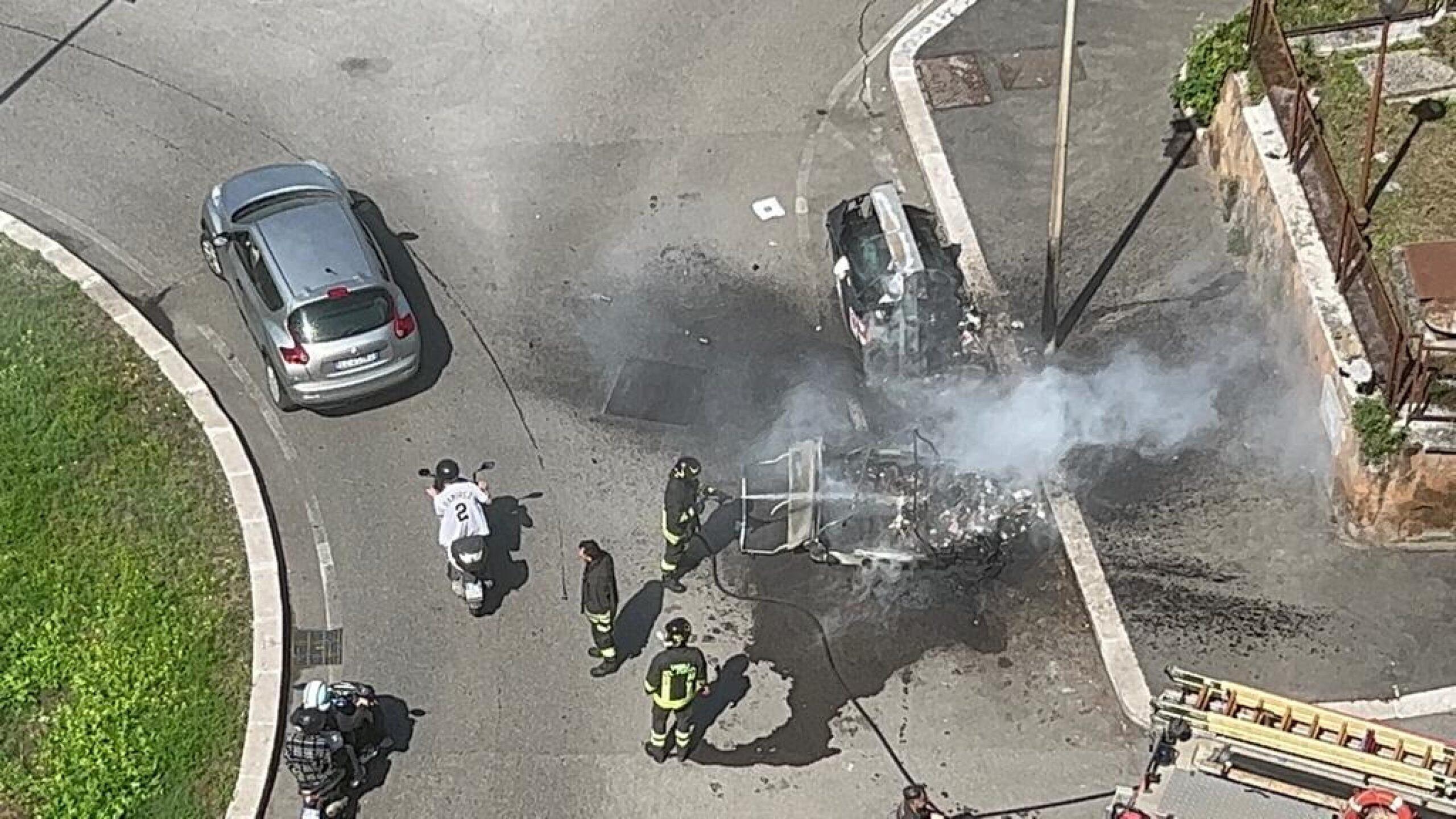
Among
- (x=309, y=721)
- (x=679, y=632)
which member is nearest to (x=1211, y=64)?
(x=679, y=632)

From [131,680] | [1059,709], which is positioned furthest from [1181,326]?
[131,680]

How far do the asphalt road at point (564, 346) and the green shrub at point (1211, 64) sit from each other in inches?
140

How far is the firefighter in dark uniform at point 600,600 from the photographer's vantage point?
51.0 feet

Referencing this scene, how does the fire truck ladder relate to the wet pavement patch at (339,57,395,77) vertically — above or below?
below

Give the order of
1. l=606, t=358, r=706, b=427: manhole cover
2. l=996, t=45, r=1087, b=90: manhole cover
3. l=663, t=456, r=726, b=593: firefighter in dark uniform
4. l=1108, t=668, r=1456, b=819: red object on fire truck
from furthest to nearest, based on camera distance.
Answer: l=996, t=45, r=1087, b=90: manhole cover, l=606, t=358, r=706, b=427: manhole cover, l=663, t=456, r=726, b=593: firefighter in dark uniform, l=1108, t=668, r=1456, b=819: red object on fire truck

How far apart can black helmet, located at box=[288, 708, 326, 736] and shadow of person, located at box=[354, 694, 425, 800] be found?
0.75 metres

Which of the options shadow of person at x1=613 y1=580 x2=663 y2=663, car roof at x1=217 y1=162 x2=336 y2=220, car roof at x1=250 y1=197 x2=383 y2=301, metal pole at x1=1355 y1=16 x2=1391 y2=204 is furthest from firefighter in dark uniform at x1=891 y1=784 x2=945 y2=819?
car roof at x1=217 y1=162 x2=336 y2=220

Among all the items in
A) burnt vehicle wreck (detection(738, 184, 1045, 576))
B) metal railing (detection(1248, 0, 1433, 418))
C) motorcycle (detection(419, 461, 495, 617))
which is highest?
metal railing (detection(1248, 0, 1433, 418))

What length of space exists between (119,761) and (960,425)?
8.87 metres

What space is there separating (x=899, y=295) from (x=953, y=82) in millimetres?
5078

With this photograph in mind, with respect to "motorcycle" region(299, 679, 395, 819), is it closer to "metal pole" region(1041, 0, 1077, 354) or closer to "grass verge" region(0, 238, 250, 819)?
"grass verge" region(0, 238, 250, 819)

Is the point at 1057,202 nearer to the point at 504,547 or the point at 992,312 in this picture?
A: the point at 992,312

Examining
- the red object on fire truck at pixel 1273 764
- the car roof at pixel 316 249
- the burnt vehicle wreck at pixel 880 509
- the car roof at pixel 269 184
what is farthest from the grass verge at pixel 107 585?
the red object on fire truck at pixel 1273 764

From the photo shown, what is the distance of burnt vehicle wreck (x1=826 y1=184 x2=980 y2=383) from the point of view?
1891 centimetres
